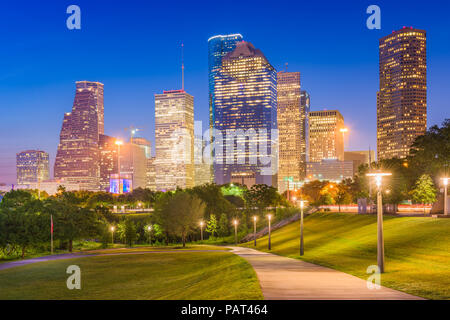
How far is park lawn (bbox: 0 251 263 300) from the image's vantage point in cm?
1966

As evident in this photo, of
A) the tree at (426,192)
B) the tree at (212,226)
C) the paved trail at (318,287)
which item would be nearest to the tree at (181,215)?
the tree at (212,226)

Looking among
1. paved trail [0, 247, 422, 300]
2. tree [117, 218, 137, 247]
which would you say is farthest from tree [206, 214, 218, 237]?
paved trail [0, 247, 422, 300]

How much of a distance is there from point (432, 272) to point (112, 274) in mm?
24288

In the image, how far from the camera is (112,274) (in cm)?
3447

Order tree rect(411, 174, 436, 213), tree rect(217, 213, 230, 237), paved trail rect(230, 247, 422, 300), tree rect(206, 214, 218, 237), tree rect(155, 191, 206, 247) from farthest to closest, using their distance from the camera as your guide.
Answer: tree rect(217, 213, 230, 237), tree rect(206, 214, 218, 237), tree rect(155, 191, 206, 247), tree rect(411, 174, 436, 213), paved trail rect(230, 247, 422, 300)

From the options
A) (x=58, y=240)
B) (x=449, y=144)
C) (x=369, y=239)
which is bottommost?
(x=58, y=240)

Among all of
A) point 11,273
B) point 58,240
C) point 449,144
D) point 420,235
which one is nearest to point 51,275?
point 11,273

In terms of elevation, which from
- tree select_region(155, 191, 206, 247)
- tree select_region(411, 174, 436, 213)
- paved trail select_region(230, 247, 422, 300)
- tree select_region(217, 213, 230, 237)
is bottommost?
tree select_region(217, 213, 230, 237)

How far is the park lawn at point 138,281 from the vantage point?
64.5 ft

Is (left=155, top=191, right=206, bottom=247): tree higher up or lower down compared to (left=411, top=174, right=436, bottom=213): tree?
lower down

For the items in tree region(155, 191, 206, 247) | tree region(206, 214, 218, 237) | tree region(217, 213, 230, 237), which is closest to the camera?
tree region(155, 191, 206, 247)

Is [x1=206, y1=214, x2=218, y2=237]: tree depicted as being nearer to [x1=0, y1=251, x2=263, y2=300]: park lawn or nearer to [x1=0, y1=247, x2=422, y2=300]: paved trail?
[x1=0, y1=251, x2=263, y2=300]: park lawn

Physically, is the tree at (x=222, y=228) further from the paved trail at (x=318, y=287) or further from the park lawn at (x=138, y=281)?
the paved trail at (x=318, y=287)
